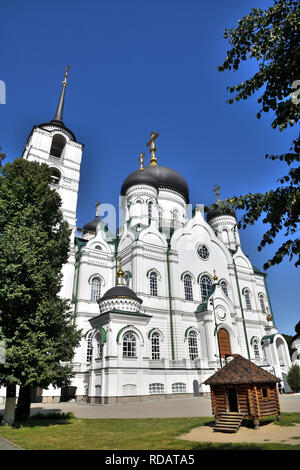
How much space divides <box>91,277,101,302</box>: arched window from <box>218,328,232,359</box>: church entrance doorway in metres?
11.6

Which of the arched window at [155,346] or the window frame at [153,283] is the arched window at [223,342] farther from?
the window frame at [153,283]

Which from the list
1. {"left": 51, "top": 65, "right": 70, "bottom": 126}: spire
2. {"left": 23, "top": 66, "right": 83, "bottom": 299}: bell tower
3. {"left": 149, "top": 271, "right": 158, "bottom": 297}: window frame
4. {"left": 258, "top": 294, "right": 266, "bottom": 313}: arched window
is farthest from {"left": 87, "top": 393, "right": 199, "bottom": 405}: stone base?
{"left": 51, "top": 65, "right": 70, "bottom": 126}: spire

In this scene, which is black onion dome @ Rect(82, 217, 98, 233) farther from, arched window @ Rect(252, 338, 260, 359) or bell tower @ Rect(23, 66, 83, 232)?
arched window @ Rect(252, 338, 260, 359)

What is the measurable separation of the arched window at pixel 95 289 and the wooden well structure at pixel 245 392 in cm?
1912

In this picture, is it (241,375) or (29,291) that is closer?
(241,375)

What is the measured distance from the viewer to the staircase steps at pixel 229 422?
937 centimetres

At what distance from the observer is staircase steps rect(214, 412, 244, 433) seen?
9.37 meters

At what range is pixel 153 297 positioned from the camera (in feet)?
90.2

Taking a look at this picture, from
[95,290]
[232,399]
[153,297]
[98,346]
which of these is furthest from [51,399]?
[232,399]

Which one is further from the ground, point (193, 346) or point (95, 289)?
point (95, 289)

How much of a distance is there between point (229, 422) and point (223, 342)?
19.3 metres

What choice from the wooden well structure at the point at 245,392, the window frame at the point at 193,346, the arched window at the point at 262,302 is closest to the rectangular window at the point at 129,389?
the window frame at the point at 193,346

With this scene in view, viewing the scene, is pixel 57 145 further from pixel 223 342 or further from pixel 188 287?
pixel 223 342
